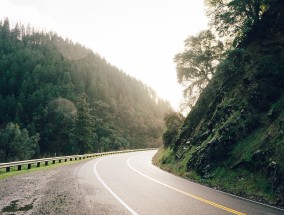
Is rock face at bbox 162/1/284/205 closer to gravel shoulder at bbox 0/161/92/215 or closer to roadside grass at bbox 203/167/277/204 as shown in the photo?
roadside grass at bbox 203/167/277/204

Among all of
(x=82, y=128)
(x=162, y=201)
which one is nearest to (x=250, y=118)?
(x=162, y=201)

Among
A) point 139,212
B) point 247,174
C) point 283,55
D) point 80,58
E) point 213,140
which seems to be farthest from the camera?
point 80,58

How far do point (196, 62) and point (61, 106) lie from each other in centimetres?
7559

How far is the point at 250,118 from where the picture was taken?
1745cm

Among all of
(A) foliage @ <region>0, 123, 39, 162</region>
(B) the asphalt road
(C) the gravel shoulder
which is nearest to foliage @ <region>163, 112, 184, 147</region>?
(B) the asphalt road

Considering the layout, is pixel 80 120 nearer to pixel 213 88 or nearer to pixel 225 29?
pixel 213 88

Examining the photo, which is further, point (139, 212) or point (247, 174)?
point (247, 174)

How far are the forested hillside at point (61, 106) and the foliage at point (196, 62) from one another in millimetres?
20706

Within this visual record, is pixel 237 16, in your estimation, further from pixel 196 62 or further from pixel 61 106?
pixel 61 106

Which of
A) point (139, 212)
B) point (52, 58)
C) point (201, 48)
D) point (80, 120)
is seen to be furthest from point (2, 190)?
point (52, 58)

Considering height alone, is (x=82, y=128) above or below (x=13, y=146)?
above

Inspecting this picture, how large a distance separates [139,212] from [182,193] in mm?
4022

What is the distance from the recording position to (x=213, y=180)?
15531 mm

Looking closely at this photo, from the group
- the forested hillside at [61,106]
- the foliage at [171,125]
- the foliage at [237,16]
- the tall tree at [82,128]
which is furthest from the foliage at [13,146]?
the foliage at [237,16]
